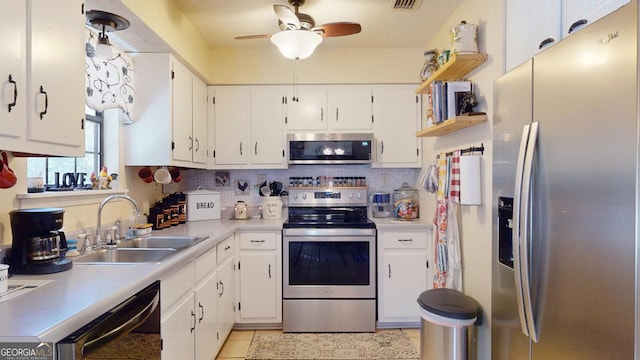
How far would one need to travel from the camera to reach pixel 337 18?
2646mm

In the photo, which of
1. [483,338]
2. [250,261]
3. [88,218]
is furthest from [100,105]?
[483,338]

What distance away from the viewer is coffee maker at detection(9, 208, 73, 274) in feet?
4.53

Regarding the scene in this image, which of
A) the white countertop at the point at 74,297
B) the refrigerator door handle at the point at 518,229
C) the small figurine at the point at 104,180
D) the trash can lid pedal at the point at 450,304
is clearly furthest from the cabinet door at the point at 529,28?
the small figurine at the point at 104,180

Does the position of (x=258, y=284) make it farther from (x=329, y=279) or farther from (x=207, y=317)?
(x=207, y=317)

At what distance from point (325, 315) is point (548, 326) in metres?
1.93

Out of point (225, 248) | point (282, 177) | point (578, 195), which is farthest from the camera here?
point (282, 177)

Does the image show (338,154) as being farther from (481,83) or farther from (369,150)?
(481,83)

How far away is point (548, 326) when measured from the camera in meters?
1.20

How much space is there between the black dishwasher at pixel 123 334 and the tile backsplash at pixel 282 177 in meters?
2.06

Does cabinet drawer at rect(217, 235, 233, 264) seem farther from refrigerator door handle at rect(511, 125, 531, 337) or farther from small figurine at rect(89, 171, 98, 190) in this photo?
refrigerator door handle at rect(511, 125, 531, 337)

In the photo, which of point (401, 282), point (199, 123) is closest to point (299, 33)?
point (199, 123)

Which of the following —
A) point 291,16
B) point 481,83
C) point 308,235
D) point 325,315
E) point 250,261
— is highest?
point 291,16

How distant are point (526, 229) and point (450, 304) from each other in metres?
0.91

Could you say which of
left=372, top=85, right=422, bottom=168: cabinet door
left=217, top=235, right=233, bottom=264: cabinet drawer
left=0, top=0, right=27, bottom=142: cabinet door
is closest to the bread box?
left=217, top=235, right=233, bottom=264: cabinet drawer
